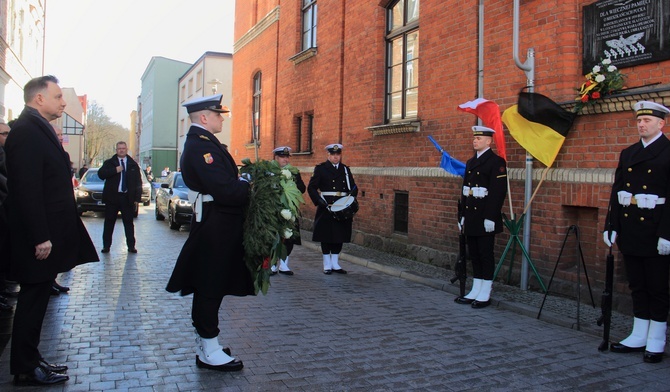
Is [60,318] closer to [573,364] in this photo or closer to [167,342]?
[167,342]

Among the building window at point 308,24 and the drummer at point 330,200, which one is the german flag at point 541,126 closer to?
the drummer at point 330,200

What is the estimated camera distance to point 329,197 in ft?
29.7

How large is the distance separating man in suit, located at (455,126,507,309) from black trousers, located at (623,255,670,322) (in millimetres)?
1848

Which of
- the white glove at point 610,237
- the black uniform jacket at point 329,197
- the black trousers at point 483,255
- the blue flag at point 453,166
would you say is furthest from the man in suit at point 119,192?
the white glove at point 610,237

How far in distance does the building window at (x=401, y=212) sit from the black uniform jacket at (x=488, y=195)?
3.65 metres

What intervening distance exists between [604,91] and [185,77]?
4749 centimetres

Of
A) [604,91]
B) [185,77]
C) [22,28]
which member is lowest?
[604,91]

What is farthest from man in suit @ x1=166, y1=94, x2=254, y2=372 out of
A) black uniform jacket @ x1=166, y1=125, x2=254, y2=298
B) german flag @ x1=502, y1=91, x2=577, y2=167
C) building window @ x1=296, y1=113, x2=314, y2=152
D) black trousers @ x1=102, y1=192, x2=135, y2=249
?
building window @ x1=296, y1=113, x2=314, y2=152

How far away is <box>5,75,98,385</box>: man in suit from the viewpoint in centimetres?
380

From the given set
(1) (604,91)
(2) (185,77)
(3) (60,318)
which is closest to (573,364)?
(1) (604,91)

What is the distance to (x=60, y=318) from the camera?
18.6 feet

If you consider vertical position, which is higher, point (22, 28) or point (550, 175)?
point (22, 28)

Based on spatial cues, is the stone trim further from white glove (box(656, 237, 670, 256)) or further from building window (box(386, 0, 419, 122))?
white glove (box(656, 237, 670, 256))

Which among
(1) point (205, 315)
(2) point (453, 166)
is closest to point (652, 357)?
(1) point (205, 315)
